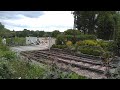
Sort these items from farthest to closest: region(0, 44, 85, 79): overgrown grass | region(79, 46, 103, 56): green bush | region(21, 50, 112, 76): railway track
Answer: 1. region(79, 46, 103, 56): green bush
2. region(21, 50, 112, 76): railway track
3. region(0, 44, 85, 79): overgrown grass

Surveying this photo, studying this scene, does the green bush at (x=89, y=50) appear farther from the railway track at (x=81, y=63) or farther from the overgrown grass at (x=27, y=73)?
the overgrown grass at (x=27, y=73)

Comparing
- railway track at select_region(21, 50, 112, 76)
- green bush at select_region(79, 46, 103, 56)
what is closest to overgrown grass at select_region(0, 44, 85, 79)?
railway track at select_region(21, 50, 112, 76)

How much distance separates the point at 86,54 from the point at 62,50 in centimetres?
224

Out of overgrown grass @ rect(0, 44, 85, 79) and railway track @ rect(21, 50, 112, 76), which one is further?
railway track @ rect(21, 50, 112, 76)

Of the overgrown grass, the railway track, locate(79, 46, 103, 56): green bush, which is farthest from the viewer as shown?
locate(79, 46, 103, 56): green bush

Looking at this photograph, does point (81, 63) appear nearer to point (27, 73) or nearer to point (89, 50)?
point (89, 50)

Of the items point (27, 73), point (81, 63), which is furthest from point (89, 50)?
point (27, 73)

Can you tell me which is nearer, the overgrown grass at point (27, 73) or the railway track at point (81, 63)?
the overgrown grass at point (27, 73)

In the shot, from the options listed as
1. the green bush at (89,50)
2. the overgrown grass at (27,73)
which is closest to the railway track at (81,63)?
the overgrown grass at (27,73)

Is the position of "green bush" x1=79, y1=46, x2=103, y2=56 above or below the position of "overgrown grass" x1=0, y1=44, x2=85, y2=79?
below

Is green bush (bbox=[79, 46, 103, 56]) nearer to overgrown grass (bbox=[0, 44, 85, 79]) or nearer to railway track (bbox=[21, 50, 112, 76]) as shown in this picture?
railway track (bbox=[21, 50, 112, 76])
